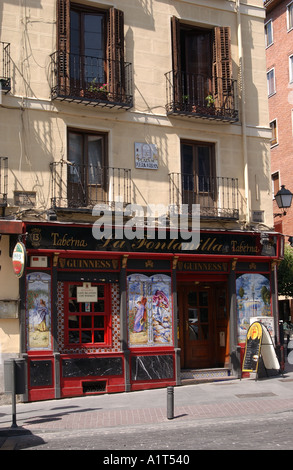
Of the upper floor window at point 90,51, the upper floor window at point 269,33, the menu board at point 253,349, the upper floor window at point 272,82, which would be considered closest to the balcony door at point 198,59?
the upper floor window at point 90,51

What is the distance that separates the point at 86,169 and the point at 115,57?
2890mm

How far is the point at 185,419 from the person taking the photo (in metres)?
11.0

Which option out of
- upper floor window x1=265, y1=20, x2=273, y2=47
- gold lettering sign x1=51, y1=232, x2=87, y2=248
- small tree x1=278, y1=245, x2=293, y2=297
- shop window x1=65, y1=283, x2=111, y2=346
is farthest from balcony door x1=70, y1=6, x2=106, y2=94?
upper floor window x1=265, y1=20, x2=273, y2=47

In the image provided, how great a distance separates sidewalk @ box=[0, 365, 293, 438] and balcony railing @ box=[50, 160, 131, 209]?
4466 mm

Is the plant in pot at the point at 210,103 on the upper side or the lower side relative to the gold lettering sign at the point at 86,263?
upper

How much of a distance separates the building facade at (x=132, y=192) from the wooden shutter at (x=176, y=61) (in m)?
0.04

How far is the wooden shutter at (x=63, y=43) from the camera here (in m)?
14.4

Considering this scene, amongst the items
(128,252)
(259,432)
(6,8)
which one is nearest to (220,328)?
(128,252)

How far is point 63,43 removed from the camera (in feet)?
47.6

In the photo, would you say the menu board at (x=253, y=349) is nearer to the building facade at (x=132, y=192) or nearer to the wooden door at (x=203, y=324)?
the building facade at (x=132, y=192)

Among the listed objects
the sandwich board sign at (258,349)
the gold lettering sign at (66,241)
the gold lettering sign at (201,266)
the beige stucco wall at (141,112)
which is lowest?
the sandwich board sign at (258,349)

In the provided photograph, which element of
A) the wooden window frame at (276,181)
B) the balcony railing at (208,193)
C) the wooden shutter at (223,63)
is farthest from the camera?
the wooden window frame at (276,181)

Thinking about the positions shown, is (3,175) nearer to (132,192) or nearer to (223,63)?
(132,192)

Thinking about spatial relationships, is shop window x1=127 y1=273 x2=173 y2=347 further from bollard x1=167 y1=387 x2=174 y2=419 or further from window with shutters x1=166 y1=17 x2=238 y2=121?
window with shutters x1=166 y1=17 x2=238 y2=121
